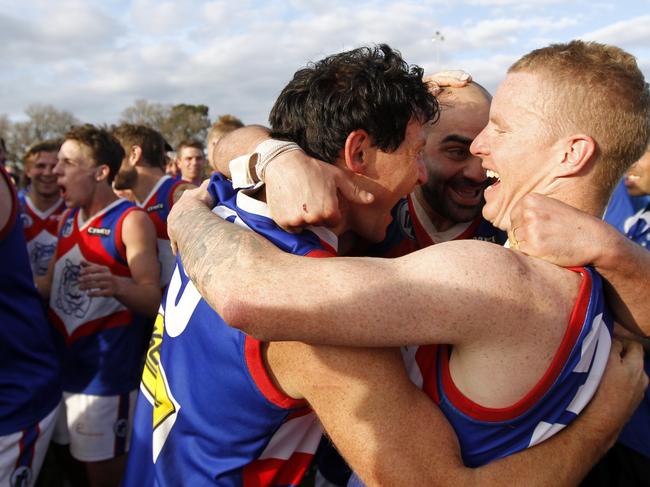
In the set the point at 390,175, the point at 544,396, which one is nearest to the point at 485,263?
the point at 544,396

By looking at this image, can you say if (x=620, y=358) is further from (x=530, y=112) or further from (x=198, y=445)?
(x=198, y=445)

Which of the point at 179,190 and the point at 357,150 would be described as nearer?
the point at 357,150

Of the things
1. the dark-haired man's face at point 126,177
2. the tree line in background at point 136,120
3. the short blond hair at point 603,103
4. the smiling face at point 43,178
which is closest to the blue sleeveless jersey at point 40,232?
the smiling face at point 43,178

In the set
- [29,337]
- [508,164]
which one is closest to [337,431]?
[508,164]

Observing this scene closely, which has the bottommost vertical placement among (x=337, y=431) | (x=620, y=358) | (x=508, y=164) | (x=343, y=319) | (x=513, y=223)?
(x=337, y=431)

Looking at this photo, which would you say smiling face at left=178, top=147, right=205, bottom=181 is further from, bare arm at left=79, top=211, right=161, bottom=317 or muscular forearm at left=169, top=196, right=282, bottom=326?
muscular forearm at left=169, top=196, right=282, bottom=326

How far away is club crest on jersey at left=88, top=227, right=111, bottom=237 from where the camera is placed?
4605 mm

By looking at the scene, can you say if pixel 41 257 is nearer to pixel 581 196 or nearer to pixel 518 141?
pixel 518 141

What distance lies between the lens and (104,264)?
180 inches

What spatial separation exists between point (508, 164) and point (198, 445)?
144 cm

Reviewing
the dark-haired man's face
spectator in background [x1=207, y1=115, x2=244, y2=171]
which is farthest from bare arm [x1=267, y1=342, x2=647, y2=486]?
spectator in background [x1=207, y1=115, x2=244, y2=171]

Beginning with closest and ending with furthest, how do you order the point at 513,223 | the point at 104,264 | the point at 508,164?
the point at 513,223, the point at 508,164, the point at 104,264

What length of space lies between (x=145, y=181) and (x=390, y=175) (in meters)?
5.04

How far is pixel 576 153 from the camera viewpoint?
188cm
